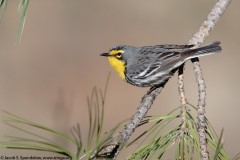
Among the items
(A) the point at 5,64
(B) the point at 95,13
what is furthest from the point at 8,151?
(B) the point at 95,13

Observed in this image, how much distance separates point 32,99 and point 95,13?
7.96ft

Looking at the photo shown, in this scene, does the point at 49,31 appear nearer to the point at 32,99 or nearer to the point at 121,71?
the point at 32,99

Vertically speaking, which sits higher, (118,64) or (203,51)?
(118,64)

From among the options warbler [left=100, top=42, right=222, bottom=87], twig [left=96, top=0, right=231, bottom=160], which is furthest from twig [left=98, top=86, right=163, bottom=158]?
warbler [left=100, top=42, right=222, bottom=87]

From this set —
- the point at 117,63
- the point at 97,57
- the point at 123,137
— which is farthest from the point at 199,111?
the point at 97,57

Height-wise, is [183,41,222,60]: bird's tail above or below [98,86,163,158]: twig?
above

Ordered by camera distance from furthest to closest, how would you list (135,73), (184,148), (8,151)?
(8,151) < (135,73) < (184,148)

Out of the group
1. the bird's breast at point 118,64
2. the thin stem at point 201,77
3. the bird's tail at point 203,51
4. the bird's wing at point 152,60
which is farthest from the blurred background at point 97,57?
the thin stem at point 201,77

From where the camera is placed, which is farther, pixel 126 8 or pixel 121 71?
pixel 126 8

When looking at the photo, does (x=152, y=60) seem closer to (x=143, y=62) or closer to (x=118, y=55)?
(x=143, y=62)

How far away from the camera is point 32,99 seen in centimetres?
913

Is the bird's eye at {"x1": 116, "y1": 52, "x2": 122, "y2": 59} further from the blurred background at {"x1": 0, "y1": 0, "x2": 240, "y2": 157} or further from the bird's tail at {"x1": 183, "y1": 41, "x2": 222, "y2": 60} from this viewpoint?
the blurred background at {"x1": 0, "y1": 0, "x2": 240, "y2": 157}

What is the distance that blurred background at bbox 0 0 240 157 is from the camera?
29.6ft

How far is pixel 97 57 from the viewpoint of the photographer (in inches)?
390
